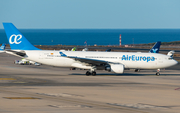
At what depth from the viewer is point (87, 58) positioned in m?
46.9

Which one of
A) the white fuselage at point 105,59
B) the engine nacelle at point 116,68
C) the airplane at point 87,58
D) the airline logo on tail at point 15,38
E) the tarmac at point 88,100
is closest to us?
the tarmac at point 88,100

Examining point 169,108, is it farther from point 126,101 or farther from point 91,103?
point 91,103

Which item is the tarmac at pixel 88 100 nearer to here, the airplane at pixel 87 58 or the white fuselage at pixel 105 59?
the airplane at pixel 87 58

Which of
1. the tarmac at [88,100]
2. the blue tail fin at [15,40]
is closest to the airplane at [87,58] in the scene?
the blue tail fin at [15,40]

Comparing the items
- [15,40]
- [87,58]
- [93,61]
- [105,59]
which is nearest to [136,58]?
[105,59]

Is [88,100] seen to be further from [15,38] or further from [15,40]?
[15,38]

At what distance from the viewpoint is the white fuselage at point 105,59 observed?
46.5 metres

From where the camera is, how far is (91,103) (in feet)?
78.6

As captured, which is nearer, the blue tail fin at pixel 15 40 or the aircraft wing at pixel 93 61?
the aircraft wing at pixel 93 61

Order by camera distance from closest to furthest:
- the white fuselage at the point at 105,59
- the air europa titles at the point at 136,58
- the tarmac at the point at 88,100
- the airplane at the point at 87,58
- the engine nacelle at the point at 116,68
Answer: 1. the tarmac at the point at 88,100
2. the engine nacelle at the point at 116,68
3. the airplane at the point at 87,58
4. the white fuselage at the point at 105,59
5. the air europa titles at the point at 136,58

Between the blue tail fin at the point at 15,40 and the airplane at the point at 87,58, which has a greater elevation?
the blue tail fin at the point at 15,40

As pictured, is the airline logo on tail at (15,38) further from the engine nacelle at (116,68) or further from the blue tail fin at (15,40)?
the engine nacelle at (116,68)

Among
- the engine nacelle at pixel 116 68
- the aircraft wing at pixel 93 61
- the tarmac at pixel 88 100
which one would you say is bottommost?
the tarmac at pixel 88 100

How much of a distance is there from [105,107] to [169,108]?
467cm
